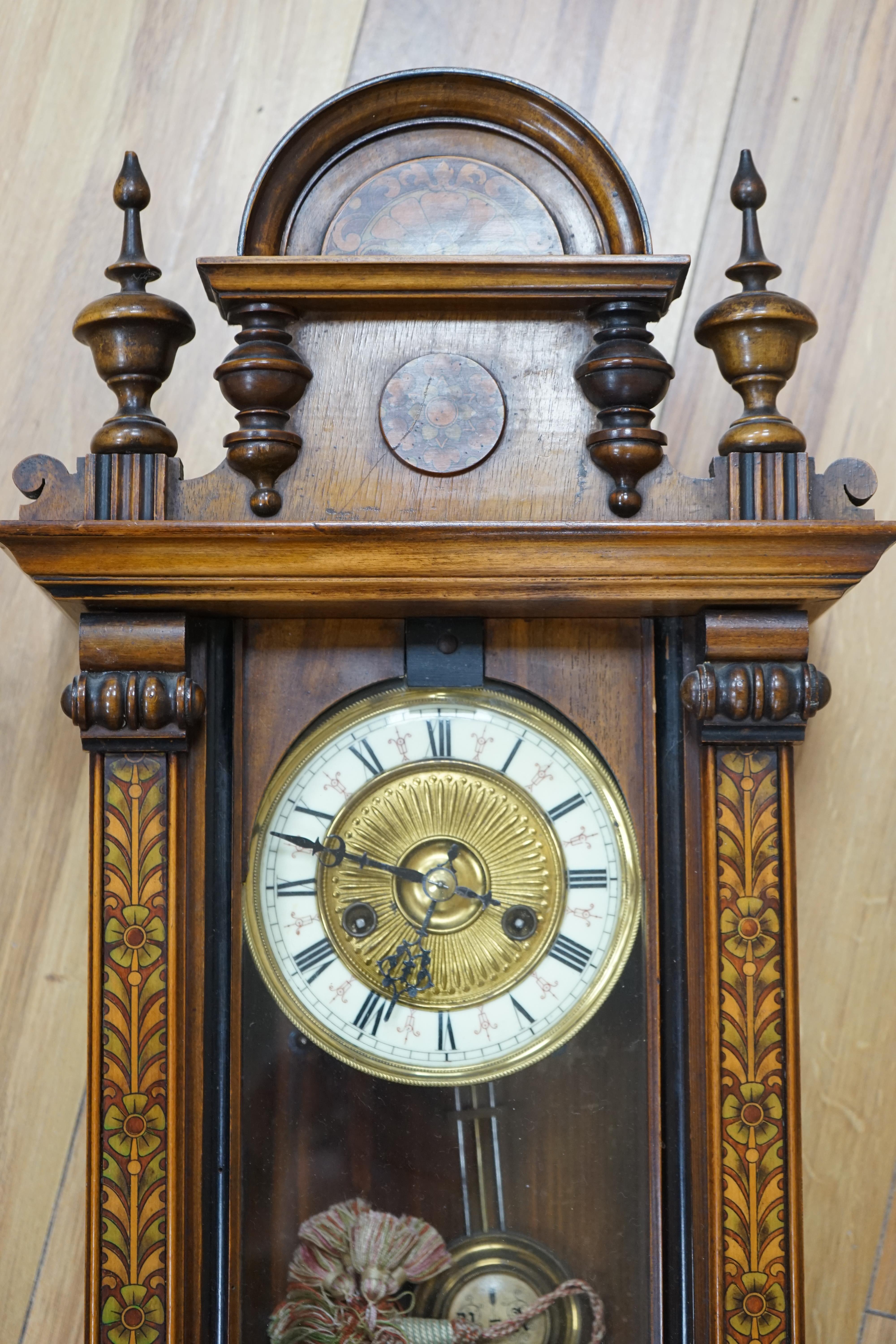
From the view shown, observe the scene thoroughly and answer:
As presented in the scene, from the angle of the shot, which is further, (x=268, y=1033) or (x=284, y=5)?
(x=284, y=5)

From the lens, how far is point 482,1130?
109cm

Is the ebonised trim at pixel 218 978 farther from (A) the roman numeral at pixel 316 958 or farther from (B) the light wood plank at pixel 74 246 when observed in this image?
(B) the light wood plank at pixel 74 246

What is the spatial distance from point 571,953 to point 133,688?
43cm

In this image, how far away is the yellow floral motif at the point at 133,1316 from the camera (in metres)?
1.02

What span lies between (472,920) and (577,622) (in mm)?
271

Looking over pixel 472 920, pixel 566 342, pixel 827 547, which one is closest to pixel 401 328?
pixel 566 342

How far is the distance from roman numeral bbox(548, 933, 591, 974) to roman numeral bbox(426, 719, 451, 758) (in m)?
0.18

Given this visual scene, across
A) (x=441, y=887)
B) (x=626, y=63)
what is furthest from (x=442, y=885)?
(x=626, y=63)

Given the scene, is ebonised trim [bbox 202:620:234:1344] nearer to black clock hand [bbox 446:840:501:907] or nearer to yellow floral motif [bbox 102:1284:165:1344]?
yellow floral motif [bbox 102:1284:165:1344]

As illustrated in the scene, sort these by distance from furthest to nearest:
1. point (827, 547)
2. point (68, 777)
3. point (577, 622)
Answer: point (68, 777) → point (577, 622) → point (827, 547)

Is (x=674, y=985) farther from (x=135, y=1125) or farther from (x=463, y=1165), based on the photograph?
(x=135, y=1125)

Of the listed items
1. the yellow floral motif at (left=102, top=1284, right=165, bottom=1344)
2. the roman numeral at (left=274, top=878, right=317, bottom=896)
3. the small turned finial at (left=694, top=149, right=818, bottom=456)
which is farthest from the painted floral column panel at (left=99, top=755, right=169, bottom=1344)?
the small turned finial at (left=694, top=149, right=818, bottom=456)

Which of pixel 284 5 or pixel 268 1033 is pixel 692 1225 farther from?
pixel 284 5

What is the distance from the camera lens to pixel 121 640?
3.43 feet
